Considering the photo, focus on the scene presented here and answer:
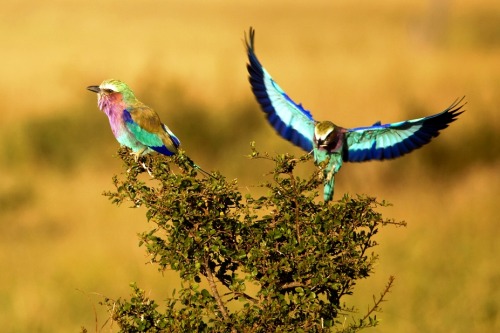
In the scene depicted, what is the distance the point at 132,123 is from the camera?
16.2 ft

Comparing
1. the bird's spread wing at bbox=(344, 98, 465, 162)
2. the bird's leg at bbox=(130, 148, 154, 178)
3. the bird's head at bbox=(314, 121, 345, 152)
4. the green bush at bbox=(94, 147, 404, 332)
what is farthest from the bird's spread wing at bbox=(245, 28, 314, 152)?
the green bush at bbox=(94, 147, 404, 332)

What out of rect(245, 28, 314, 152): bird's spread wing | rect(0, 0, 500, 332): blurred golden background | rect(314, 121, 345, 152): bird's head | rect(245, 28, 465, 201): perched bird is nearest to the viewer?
rect(314, 121, 345, 152): bird's head

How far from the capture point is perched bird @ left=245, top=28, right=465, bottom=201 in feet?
15.9

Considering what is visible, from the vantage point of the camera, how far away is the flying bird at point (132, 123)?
4.90 meters

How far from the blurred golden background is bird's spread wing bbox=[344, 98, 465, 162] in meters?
1.47

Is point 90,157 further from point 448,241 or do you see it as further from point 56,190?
point 448,241

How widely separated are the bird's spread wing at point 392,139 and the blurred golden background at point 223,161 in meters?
1.47

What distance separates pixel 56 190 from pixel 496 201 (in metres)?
4.19

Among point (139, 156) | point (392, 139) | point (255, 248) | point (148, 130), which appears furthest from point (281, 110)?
point (255, 248)

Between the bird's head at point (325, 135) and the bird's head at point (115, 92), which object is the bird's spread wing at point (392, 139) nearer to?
the bird's head at point (325, 135)

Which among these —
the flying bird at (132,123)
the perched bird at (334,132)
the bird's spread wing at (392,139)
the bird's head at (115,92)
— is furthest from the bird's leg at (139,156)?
the bird's spread wing at (392,139)

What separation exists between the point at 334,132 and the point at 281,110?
64cm

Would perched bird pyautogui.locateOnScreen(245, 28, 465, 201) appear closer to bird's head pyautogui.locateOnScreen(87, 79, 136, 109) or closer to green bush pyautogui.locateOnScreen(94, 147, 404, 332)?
bird's head pyautogui.locateOnScreen(87, 79, 136, 109)

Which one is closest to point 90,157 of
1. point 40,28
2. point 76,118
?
point 76,118
